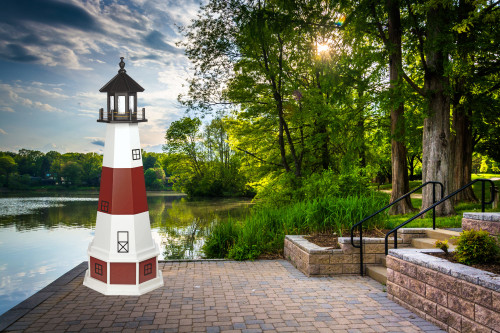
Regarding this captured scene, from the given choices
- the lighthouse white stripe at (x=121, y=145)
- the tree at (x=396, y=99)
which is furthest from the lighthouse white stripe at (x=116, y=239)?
the tree at (x=396, y=99)

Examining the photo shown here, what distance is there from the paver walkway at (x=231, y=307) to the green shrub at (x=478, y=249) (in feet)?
3.36

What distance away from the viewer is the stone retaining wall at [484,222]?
517 cm

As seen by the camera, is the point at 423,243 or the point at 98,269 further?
the point at 423,243

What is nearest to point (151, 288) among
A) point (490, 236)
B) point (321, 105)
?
point (490, 236)

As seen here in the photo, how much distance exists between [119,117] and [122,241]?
214 centimetres

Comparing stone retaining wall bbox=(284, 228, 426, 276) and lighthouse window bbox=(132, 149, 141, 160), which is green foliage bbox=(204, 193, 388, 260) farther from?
lighthouse window bbox=(132, 149, 141, 160)

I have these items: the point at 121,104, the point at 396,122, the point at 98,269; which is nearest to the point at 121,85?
the point at 121,104

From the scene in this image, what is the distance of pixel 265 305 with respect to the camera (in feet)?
17.5

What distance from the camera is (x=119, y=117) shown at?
246 inches

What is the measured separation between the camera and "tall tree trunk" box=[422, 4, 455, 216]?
10.8m

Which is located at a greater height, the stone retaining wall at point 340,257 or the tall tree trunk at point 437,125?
the tall tree trunk at point 437,125

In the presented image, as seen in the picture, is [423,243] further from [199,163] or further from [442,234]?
[199,163]

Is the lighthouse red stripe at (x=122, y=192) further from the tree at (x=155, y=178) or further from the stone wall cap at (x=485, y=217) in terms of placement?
the tree at (x=155, y=178)

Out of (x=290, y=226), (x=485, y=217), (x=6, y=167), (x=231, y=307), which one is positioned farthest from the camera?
(x=6, y=167)
